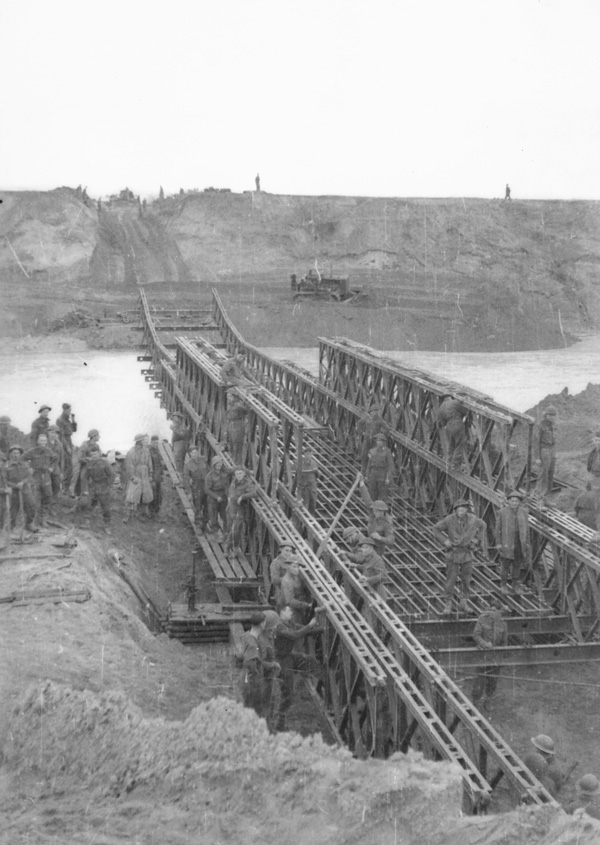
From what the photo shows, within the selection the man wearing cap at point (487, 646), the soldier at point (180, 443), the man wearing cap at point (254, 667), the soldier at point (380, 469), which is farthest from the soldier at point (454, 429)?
the man wearing cap at point (254, 667)

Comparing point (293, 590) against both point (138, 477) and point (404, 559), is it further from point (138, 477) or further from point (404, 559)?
point (138, 477)

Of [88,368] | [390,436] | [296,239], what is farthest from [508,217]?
[390,436]

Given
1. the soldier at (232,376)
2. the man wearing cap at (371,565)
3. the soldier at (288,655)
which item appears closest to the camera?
the soldier at (288,655)

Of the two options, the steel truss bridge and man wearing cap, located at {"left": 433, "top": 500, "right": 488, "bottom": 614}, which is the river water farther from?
man wearing cap, located at {"left": 433, "top": 500, "right": 488, "bottom": 614}

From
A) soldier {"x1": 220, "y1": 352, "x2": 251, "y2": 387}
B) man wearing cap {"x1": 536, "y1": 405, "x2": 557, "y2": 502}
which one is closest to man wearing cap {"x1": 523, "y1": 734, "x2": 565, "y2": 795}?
man wearing cap {"x1": 536, "y1": 405, "x2": 557, "y2": 502}

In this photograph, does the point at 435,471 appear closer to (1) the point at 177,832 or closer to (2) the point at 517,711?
(2) the point at 517,711

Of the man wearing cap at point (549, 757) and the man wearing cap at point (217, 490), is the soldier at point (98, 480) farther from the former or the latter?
the man wearing cap at point (549, 757)

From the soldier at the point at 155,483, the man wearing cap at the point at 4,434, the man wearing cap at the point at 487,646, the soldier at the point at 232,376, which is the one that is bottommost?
the man wearing cap at the point at 487,646
